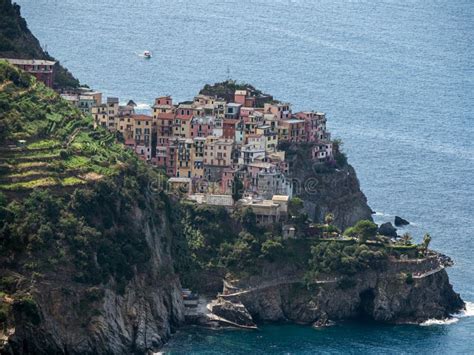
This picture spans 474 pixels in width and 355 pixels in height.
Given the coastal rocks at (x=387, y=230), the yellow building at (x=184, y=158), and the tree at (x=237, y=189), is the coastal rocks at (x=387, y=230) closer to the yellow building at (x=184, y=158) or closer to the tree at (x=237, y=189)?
the tree at (x=237, y=189)

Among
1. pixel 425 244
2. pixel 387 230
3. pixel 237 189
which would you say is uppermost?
pixel 237 189

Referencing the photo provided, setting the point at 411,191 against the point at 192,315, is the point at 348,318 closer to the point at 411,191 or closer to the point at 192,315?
the point at 192,315

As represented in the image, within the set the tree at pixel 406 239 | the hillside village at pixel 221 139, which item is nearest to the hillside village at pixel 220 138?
the hillside village at pixel 221 139

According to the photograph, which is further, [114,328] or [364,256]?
[364,256]

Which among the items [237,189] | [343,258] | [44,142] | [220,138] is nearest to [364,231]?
[343,258]

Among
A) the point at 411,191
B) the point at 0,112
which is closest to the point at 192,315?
the point at 0,112

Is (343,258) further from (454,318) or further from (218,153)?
(218,153)
